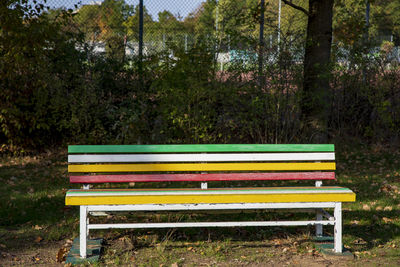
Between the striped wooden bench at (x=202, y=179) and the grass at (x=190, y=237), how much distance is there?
0.28 metres

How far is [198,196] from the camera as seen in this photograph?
155 inches

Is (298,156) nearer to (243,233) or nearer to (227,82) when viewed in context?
(243,233)

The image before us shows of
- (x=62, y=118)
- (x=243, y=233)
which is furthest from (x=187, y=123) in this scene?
(x=243, y=233)

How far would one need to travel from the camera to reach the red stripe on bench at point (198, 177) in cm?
436

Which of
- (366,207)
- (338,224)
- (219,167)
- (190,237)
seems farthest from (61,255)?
(366,207)

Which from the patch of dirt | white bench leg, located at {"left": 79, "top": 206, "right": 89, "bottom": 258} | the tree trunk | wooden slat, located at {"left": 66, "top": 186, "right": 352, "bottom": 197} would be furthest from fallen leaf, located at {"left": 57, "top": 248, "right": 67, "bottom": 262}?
the tree trunk

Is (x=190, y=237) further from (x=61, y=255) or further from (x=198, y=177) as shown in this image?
(x=61, y=255)

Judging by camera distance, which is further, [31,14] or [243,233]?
[31,14]

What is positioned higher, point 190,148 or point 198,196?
point 190,148

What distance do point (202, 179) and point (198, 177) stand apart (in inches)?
1.6

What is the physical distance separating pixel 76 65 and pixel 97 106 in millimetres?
737

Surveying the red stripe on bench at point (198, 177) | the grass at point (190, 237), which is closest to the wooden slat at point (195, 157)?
the red stripe on bench at point (198, 177)

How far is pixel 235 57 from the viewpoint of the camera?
776 cm

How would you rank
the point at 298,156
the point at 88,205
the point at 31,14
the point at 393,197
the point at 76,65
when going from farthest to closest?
the point at 76,65, the point at 31,14, the point at 393,197, the point at 298,156, the point at 88,205
